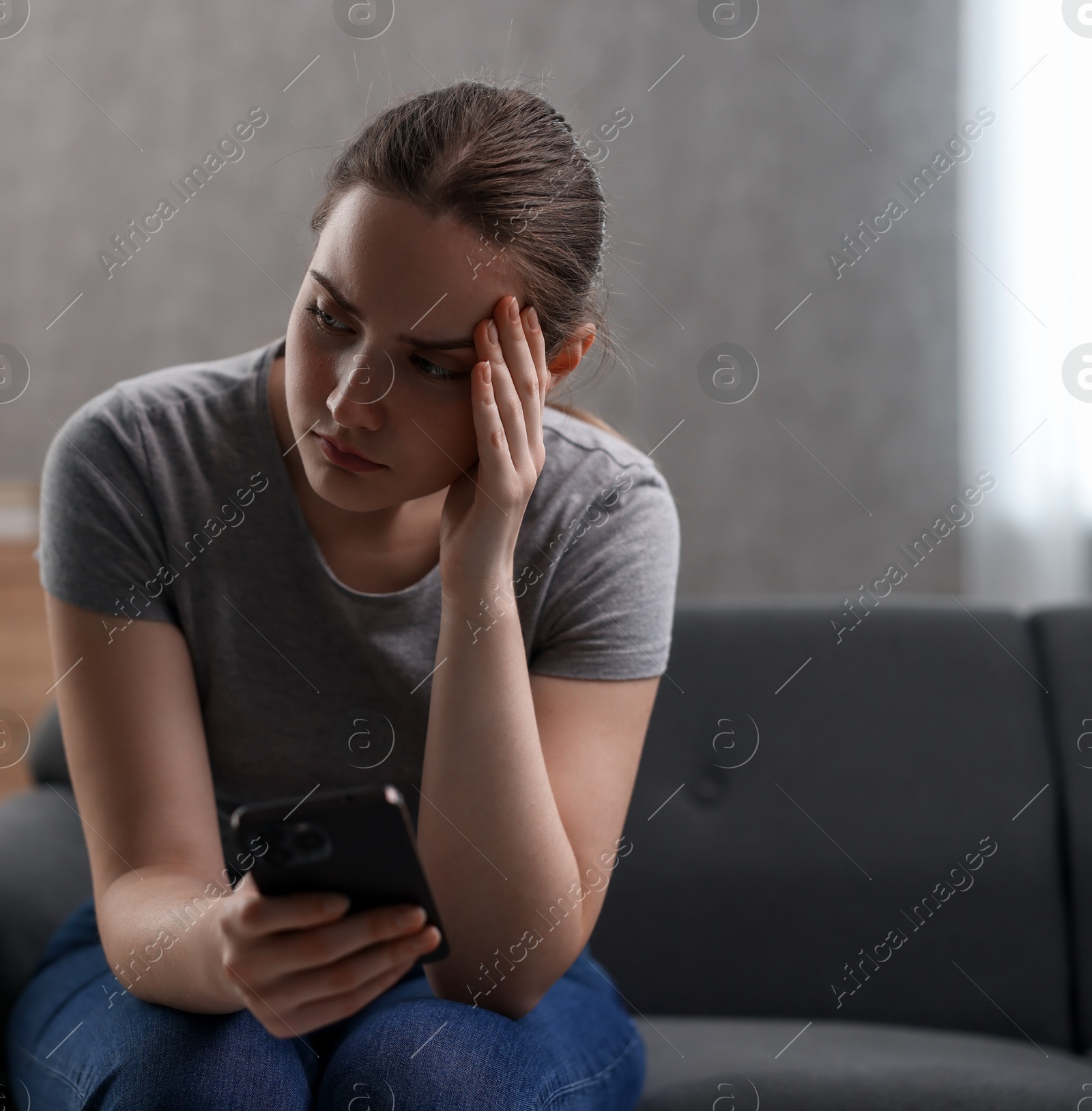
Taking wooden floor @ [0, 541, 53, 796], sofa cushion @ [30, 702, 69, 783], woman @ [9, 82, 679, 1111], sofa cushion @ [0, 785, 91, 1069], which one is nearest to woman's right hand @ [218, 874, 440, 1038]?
woman @ [9, 82, 679, 1111]

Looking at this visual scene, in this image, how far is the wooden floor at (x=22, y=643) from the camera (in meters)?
2.18

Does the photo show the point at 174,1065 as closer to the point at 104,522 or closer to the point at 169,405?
the point at 104,522

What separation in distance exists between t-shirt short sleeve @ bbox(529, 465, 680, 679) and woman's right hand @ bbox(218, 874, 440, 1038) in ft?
1.13

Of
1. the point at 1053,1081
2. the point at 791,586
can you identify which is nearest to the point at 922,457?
the point at 791,586

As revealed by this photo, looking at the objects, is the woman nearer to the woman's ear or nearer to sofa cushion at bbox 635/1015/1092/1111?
the woman's ear

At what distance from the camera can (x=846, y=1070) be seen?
99 cm

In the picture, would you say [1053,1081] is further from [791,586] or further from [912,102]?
[912,102]

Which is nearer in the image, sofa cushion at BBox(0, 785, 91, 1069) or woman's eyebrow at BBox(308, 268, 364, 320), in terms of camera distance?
woman's eyebrow at BBox(308, 268, 364, 320)

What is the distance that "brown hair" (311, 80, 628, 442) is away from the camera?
81cm

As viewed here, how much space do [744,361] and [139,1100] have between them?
2018mm

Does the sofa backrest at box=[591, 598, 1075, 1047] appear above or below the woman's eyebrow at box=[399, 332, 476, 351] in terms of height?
below

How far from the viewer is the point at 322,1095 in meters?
0.78

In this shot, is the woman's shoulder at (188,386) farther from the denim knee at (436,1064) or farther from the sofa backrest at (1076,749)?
the sofa backrest at (1076,749)

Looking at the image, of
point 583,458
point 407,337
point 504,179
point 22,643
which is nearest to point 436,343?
point 407,337
